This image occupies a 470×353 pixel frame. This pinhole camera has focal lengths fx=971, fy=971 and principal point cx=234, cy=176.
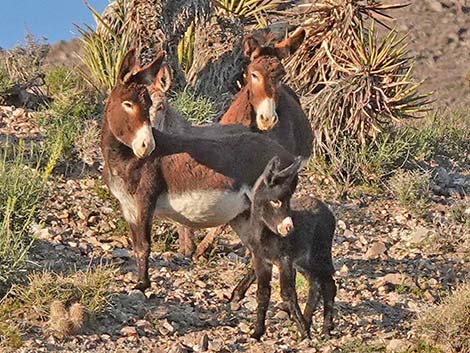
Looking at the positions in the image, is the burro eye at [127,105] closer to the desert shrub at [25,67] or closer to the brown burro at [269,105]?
the brown burro at [269,105]

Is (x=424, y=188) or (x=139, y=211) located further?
(x=424, y=188)

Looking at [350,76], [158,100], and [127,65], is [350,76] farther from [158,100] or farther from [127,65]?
[127,65]

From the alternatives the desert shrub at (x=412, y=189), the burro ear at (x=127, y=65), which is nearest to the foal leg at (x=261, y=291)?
the burro ear at (x=127, y=65)

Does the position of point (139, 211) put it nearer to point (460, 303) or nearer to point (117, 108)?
point (117, 108)

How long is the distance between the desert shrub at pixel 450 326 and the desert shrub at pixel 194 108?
6082 mm

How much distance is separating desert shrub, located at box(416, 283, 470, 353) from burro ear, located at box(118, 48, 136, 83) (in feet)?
11.0

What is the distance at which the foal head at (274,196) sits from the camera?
8.27m

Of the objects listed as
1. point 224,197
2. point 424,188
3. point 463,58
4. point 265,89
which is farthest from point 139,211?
point 463,58

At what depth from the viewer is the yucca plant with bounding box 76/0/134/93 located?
48.8ft

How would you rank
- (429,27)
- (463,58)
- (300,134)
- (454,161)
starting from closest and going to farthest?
(300,134) < (454,161) < (463,58) < (429,27)

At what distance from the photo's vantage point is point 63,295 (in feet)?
26.7

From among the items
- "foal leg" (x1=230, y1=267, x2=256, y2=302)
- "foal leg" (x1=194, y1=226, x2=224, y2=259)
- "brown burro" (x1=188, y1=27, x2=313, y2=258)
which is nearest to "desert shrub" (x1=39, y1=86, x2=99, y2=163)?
"brown burro" (x1=188, y1=27, x2=313, y2=258)

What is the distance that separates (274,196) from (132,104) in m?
1.46

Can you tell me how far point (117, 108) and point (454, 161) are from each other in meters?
9.11
